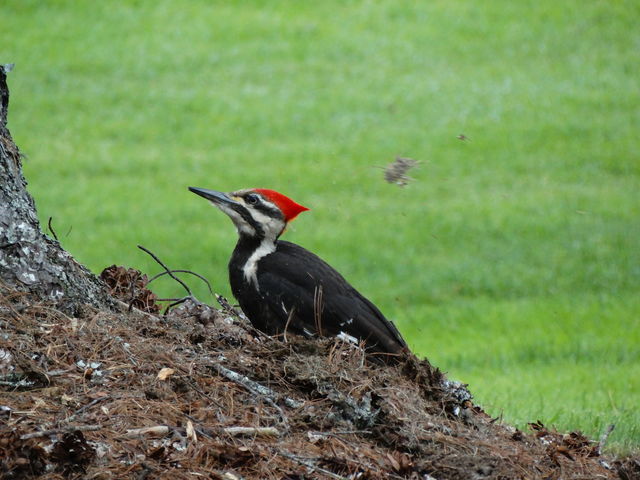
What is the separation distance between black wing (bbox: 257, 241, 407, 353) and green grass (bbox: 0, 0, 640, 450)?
156 centimetres

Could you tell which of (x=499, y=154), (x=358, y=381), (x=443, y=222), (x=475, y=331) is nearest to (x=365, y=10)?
(x=499, y=154)

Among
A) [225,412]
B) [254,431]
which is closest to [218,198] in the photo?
[225,412]

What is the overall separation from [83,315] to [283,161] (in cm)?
947

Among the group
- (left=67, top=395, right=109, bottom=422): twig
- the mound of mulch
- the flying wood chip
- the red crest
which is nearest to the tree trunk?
the mound of mulch

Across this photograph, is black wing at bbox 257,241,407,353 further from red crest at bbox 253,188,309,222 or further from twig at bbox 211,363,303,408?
twig at bbox 211,363,303,408

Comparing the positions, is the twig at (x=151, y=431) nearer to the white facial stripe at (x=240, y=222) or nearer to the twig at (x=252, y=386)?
the twig at (x=252, y=386)

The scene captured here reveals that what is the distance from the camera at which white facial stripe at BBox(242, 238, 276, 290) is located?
595 centimetres

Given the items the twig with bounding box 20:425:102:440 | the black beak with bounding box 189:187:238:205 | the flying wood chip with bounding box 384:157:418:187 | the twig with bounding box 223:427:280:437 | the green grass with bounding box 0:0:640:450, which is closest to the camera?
the twig with bounding box 20:425:102:440

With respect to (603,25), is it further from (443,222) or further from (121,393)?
(121,393)

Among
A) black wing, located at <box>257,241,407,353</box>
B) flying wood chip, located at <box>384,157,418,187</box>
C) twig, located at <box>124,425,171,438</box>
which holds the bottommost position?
black wing, located at <box>257,241,407,353</box>

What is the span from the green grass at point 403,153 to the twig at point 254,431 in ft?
8.82

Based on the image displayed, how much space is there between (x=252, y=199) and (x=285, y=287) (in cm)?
60

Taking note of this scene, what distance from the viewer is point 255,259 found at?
6.06 m

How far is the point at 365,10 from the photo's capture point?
19.7 meters
